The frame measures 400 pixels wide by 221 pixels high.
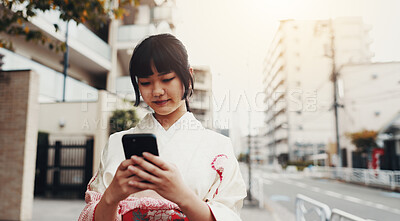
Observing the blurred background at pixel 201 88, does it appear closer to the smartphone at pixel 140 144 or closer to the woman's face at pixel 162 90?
the woman's face at pixel 162 90

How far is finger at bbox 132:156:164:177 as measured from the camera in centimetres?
64

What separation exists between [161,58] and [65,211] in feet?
20.5

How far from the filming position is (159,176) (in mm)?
659

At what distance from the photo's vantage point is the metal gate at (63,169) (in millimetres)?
7902

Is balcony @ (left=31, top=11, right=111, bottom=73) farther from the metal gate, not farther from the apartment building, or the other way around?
the metal gate

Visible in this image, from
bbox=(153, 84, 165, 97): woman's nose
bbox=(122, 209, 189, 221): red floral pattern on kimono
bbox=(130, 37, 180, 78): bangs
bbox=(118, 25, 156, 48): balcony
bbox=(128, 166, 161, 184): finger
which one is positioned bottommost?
bbox=(122, 209, 189, 221): red floral pattern on kimono

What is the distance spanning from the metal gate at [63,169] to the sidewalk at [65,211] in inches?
21.4

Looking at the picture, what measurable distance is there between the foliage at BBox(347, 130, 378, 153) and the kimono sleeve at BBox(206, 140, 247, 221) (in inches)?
598

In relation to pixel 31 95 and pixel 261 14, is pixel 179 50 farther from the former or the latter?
pixel 31 95

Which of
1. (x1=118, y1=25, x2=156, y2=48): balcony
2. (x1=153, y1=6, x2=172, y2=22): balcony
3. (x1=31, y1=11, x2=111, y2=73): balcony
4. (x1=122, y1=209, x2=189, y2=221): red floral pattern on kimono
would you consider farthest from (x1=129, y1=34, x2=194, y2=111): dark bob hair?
(x1=31, y1=11, x2=111, y2=73): balcony

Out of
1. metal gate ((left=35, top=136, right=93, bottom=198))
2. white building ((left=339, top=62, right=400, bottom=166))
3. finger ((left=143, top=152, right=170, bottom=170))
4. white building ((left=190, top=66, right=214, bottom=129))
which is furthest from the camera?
white building ((left=339, top=62, right=400, bottom=166))

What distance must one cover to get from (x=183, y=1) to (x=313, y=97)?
74 centimetres

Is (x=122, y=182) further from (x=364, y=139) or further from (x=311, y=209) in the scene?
(x=364, y=139)

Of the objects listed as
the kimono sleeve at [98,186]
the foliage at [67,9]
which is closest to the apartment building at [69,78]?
the foliage at [67,9]
